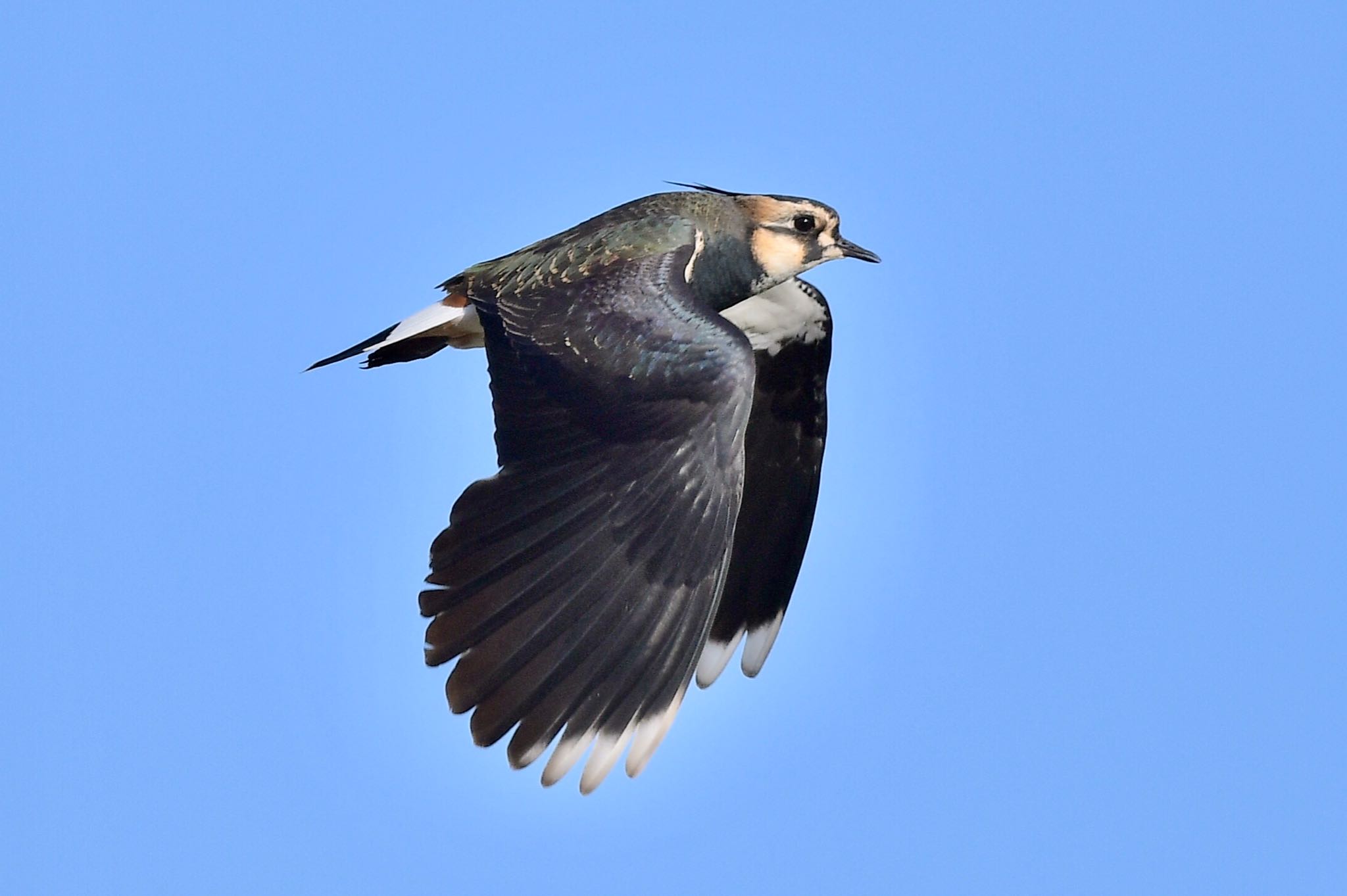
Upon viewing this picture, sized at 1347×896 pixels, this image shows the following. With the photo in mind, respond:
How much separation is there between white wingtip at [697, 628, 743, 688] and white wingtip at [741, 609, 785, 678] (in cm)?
6

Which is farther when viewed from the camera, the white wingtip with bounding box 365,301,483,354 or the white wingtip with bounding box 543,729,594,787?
the white wingtip with bounding box 365,301,483,354

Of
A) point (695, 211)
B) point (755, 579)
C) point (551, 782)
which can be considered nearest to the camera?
point (551, 782)

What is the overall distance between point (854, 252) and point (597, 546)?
2.29 m

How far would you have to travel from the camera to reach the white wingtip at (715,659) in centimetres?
879

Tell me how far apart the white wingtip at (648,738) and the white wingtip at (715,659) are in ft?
6.91

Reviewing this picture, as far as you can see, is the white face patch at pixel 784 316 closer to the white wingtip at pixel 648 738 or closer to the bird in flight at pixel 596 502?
the bird in flight at pixel 596 502

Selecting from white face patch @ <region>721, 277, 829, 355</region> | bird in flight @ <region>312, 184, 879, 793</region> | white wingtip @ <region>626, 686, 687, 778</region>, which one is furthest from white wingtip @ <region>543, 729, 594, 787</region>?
white face patch @ <region>721, 277, 829, 355</region>

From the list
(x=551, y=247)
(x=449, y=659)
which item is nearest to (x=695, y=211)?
(x=551, y=247)

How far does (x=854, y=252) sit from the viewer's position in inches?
336

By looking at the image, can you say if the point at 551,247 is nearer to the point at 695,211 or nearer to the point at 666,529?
the point at 695,211

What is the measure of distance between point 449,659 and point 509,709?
26 centimetres

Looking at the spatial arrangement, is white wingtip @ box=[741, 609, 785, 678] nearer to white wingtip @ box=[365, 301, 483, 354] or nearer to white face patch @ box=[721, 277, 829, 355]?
white face patch @ box=[721, 277, 829, 355]

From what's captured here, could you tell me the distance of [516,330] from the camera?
756 centimetres

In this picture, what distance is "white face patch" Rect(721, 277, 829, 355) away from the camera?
9.31 meters
